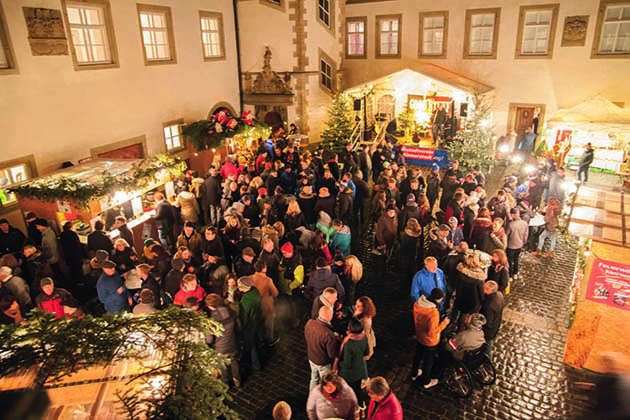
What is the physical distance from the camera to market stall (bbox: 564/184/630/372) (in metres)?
6.02

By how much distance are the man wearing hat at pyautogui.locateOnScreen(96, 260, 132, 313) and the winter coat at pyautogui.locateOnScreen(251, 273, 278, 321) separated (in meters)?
2.30

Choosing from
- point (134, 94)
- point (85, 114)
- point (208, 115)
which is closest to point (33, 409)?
point (85, 114)

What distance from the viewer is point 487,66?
19.9 meters

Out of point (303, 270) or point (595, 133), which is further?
point (595, 133)

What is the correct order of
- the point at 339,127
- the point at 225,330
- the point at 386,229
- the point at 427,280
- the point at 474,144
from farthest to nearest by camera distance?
the point at 339,127 < the point at 474,144 < the point at 386,229 < the point at 427,280 < the point at 225,330

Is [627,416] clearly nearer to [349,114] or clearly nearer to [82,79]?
[82,79]

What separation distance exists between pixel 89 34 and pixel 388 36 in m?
14.6

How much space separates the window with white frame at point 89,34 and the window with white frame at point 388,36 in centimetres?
1392

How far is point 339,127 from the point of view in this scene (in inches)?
784

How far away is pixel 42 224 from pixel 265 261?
4.83 m

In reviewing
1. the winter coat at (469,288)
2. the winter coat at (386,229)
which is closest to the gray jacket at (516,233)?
the winter coat at (386,229)

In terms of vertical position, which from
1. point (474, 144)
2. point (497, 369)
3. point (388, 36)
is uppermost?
point (388, 36)

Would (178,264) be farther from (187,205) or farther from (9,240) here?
(9,240)

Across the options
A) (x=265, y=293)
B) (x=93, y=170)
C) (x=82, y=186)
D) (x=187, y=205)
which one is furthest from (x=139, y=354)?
(x=93, y=170)
